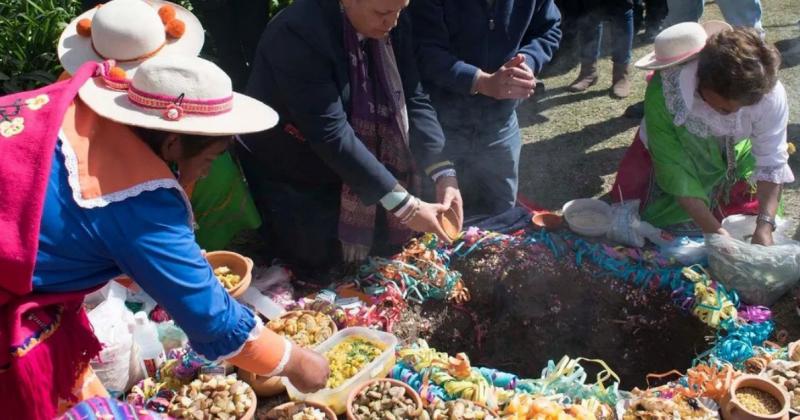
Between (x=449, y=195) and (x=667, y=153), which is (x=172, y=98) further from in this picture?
(x=667, y=153)

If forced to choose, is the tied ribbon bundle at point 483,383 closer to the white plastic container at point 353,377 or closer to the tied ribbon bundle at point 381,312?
the white plastic container at point 353,377

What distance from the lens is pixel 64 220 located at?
1772 mm

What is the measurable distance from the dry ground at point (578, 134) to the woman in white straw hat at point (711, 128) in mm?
599

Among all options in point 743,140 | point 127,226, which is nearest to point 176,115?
point 127,226

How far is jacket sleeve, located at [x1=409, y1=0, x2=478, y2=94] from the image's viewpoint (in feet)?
11.9

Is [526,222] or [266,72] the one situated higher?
[266,72]

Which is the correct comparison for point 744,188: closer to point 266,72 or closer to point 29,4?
point 266,72

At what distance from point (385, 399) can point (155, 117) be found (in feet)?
4.37

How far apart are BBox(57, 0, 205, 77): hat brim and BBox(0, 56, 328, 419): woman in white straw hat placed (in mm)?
1141

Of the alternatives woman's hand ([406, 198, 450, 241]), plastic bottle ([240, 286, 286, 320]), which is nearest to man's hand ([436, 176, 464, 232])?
woman's hand ([406, 198, 450, 241])

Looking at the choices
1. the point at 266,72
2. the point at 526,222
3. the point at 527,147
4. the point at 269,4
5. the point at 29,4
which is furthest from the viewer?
the point at 527,147

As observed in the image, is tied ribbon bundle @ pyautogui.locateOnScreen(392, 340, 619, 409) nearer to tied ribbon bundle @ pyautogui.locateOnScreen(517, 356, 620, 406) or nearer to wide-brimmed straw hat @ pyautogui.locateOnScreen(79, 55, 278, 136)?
tied ribbon bundle @ pyautogui.locateOnScreen(517, 356, 620, 406)

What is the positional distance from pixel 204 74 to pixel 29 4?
10.4ft

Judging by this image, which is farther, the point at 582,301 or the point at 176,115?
the point at 582,301
